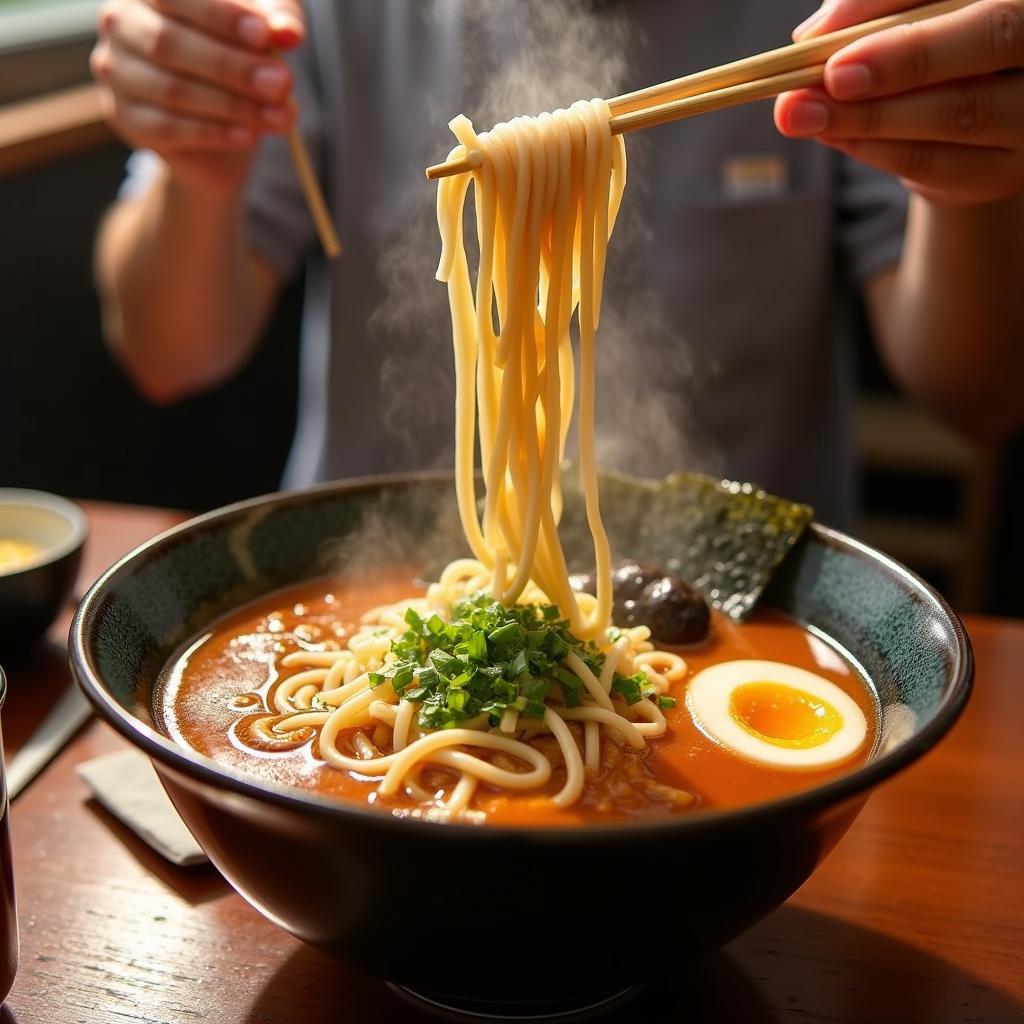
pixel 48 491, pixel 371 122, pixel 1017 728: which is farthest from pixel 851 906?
pixel 48 491

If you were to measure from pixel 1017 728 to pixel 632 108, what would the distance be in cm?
109

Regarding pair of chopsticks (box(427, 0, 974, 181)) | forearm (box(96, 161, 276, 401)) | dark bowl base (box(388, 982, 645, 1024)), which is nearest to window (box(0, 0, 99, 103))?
forearm (box(96, 161, 276, 401))

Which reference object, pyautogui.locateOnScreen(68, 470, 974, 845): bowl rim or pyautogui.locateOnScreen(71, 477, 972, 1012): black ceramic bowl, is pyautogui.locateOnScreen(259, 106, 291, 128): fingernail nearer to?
pyautogui.locateOnScreen(71, 477, 972, 1012): black ceramic bowl

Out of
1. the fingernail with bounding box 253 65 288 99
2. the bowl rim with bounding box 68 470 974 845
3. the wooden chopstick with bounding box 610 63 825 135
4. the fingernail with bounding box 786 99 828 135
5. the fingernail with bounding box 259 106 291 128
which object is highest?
the wooden chopstick with bounding box 610 63 825 135

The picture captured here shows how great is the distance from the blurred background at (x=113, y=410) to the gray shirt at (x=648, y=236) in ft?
4.36

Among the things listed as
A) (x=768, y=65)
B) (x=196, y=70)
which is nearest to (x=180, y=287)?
(x=196, y=70)

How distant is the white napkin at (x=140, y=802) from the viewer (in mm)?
1414

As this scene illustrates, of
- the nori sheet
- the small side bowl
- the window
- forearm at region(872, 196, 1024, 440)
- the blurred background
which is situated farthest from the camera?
the window

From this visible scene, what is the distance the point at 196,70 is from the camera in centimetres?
201

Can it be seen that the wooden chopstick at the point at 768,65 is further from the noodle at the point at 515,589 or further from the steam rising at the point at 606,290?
the steam rising at the point at 606,290

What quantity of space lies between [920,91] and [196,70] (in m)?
1.24

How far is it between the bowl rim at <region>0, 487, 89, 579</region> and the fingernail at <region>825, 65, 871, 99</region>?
1386 millimetres

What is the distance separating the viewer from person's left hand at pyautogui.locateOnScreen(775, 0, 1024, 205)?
1385 millimetres

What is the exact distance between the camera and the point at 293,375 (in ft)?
15.2
